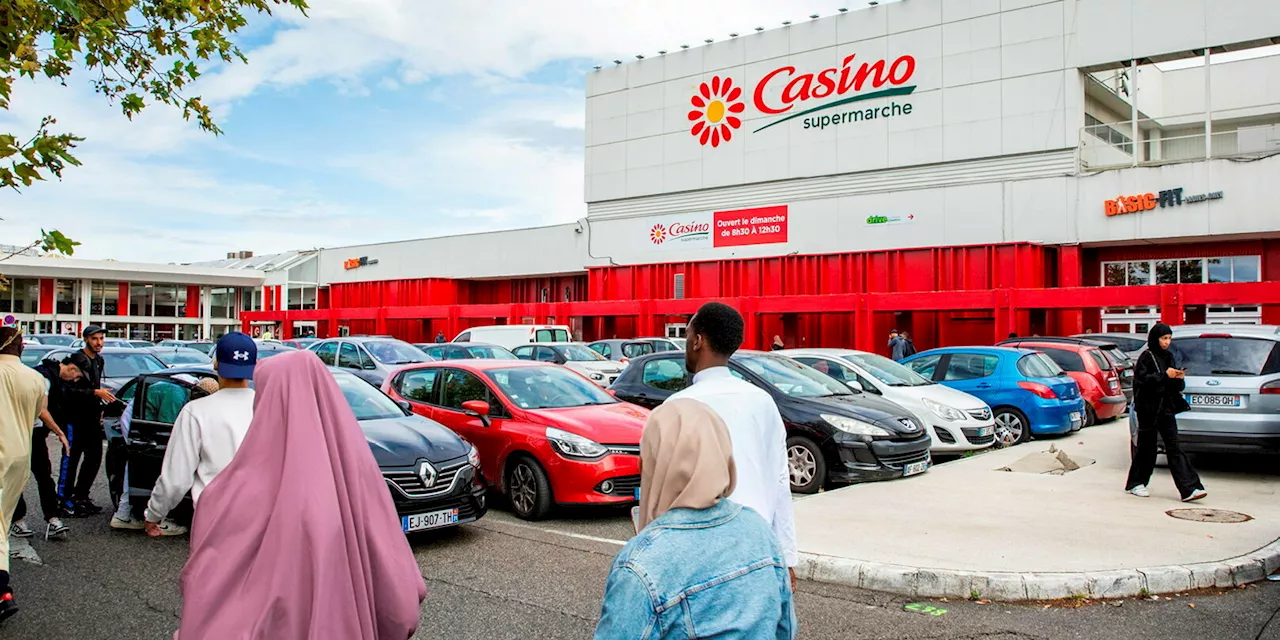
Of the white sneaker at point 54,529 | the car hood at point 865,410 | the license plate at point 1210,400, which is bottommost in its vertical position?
the white sneaker at point 54,529

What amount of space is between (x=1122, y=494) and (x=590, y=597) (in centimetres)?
626

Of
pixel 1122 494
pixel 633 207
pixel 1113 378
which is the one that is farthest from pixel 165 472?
pixel 633 207

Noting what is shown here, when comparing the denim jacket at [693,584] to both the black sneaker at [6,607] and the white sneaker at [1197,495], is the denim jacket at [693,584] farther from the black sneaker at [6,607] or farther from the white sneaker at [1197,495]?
the white sneaker at [1197,495]

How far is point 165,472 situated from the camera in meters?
4.43

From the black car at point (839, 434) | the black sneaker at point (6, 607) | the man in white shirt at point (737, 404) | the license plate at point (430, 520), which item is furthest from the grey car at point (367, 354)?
the man in white shirt at point (737, 404)

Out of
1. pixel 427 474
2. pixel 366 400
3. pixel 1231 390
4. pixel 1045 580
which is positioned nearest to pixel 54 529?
pixel 366 400

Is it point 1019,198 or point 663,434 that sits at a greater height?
point 1019,198

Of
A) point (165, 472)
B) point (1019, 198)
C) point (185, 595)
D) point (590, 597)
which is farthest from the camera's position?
point (1019, 198)

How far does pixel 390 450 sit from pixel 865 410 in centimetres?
533

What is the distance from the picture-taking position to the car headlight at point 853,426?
32.2 ft

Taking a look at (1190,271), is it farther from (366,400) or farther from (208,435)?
(208,435)

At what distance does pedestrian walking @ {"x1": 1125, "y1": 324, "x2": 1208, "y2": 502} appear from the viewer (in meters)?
8.80

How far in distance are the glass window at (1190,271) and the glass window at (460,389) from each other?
87.1 ft

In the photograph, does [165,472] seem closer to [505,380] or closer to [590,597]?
[590,597]
